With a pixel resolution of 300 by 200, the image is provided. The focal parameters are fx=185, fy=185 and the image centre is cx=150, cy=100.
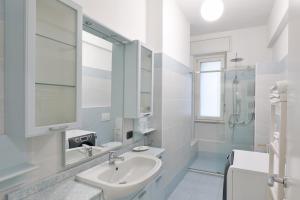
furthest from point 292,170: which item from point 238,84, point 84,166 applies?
point 238,84

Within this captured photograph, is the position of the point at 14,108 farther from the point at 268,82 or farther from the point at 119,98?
the point at 268,82

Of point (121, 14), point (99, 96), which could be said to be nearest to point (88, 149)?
point (99, 96)

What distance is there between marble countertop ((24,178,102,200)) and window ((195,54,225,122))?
10.9 feet

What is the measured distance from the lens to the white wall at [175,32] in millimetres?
2504

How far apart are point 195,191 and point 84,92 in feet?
7.56

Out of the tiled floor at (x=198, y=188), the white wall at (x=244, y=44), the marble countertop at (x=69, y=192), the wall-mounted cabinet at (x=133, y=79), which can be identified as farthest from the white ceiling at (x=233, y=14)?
the tiled floor at (x=198, y=188)

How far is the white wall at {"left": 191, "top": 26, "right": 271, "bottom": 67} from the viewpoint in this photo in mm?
3617

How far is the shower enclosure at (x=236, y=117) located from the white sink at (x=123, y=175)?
215 centimetres

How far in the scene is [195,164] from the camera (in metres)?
3.80

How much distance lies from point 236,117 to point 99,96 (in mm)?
2984

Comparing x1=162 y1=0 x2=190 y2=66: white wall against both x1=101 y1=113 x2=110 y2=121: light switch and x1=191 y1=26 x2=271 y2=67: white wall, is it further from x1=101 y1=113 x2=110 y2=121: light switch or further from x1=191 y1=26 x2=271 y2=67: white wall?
x1=101 y1=113 x2=110 y2=121: light switch

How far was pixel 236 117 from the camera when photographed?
370 centimetres

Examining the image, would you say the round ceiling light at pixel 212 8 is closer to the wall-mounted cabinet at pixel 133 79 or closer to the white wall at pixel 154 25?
the white wall at pixel 154 25

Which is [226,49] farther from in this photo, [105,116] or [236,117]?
[105,116]
